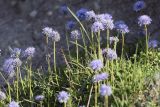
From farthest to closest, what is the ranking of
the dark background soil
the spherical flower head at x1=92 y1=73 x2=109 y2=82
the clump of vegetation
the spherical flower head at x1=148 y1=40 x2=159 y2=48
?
the dark background soil < the spherical flower head at x1=148 y1=40 x2=159 y2=48 < the clump of vegetation < the spherical flower head at x1=92 y1=73 x2=109 y2=82

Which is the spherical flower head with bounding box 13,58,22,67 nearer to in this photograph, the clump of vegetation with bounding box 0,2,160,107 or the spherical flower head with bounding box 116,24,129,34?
the clump of vegetation with bounding box 0,2,160,107

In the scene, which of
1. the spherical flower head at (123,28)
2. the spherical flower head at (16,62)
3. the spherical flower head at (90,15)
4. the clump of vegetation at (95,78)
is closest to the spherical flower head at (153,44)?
the clump of vegetation at (95,78)

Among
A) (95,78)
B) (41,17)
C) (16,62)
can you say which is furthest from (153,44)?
(41,17)

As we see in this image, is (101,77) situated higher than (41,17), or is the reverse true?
(41,17)

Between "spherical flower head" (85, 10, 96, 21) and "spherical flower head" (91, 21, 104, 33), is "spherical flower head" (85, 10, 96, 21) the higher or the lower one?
the higher one

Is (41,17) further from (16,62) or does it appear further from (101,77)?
(101,77)

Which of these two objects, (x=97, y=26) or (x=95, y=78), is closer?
(x=95, y=78)

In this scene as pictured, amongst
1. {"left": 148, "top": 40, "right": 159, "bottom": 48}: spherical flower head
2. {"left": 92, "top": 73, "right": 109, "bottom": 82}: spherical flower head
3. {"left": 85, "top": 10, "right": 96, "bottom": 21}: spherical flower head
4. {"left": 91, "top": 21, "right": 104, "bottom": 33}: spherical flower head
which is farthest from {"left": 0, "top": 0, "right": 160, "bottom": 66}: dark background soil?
{"left": 92, "top": 73, "right": 109, "bottom": 82}: spherical flower head

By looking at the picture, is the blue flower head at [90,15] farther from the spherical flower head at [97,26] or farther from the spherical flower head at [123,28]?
the spherical flower head at [123,28]

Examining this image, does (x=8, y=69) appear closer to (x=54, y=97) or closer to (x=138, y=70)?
(x=54, y=97)

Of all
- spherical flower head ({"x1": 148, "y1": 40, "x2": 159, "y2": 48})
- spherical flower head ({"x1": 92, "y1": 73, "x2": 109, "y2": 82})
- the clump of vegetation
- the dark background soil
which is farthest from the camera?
the dark background soil
